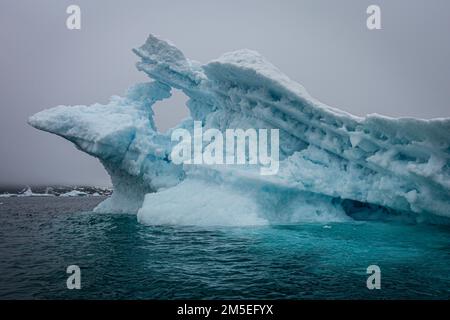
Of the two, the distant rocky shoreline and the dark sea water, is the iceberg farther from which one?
the distant rocky shoreline

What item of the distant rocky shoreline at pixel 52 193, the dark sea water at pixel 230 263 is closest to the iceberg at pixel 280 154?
the dark sea water at pixel 230 263

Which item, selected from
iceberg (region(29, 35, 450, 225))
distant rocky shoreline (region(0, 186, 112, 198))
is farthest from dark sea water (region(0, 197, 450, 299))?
distant rocky shoreline (region(0, 186, 112, 198))

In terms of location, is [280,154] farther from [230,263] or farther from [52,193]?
[52,193]

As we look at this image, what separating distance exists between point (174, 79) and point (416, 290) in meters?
18.4

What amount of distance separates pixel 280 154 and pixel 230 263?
10.3 metres

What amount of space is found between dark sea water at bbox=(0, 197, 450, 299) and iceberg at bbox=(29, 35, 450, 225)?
1630mm

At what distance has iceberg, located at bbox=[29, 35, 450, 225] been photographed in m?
14.4

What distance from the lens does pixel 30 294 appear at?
6.99m

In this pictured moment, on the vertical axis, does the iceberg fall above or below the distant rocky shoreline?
above

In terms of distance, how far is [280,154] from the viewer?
1866 cm

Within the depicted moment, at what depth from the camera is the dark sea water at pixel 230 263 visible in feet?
23.1

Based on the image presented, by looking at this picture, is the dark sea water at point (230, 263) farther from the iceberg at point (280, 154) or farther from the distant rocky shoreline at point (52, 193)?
the distant rocky shoreline at point (52, 193)

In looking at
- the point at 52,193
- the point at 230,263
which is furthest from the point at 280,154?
the point at 52,193
